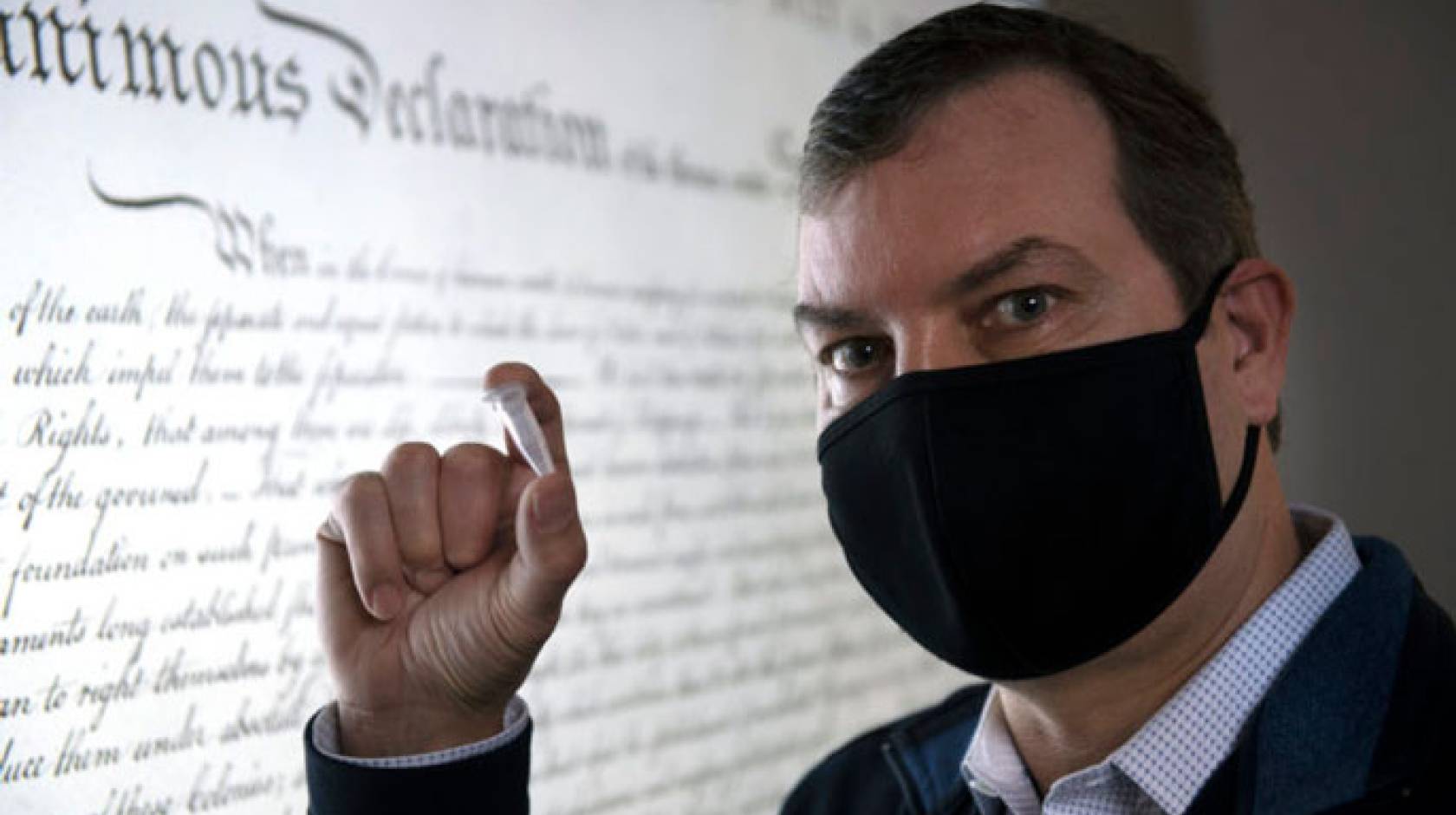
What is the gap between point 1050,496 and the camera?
1.09 metres

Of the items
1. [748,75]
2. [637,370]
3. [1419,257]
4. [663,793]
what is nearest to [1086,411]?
[637,370]

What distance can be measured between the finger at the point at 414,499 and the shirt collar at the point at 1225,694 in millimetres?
614

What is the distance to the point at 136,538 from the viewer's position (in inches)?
46.7

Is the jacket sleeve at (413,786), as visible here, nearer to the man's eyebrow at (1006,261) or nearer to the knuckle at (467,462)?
the knuckle at (467,462)

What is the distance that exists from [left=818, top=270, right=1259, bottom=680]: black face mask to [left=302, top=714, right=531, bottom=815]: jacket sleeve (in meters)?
0.40

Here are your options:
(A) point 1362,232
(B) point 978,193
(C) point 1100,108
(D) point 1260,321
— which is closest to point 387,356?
(B) point 978,193

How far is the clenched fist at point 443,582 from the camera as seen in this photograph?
1.04 m

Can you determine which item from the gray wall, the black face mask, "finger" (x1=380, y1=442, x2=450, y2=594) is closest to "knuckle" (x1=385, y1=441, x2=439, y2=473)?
"finger" (x1=380, y1=442, x2=450, y2=594)

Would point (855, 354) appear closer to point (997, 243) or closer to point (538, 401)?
point (997, 243)

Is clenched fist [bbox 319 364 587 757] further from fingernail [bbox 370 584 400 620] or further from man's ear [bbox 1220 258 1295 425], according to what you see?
man's ear [bbox 1220 258 1295 425]

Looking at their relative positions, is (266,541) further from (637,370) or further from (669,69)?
(669,69)

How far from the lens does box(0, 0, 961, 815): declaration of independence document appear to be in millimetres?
1149

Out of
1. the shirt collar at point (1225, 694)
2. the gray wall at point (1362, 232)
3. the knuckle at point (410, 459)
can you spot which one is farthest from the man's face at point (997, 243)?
the gray wall at point (1362, 232)

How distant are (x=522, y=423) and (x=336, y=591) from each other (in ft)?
0.84
